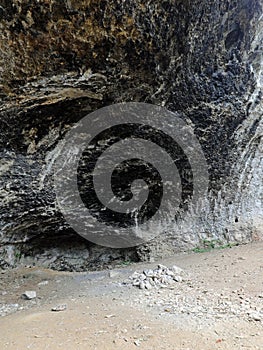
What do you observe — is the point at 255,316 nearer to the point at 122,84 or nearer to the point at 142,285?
the point at 142,285

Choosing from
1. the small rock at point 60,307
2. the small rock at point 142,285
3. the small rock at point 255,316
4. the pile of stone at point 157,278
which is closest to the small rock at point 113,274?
the pile of stone at point 157,278

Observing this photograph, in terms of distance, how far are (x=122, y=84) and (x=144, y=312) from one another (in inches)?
95.0

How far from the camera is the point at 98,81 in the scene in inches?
130

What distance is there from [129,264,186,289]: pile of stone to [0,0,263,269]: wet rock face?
1700mm

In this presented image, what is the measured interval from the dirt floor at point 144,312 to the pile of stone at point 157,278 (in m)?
0.07

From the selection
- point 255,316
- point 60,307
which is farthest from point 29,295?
point 255,316

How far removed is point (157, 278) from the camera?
293 centimetres

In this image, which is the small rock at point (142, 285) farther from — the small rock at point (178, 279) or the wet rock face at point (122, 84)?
the wet rock face at point (122, 84)

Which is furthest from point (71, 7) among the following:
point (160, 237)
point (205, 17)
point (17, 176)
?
point (160, 237)

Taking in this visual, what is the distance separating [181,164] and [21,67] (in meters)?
2.49

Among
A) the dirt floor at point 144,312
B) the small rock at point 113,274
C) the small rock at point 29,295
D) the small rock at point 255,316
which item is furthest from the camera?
the small rock at point 113,274

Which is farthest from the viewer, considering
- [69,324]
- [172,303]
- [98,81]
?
[98,81]

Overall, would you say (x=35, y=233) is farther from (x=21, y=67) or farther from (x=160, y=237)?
(x=21, y=67)

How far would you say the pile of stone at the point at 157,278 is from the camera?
112 inches
